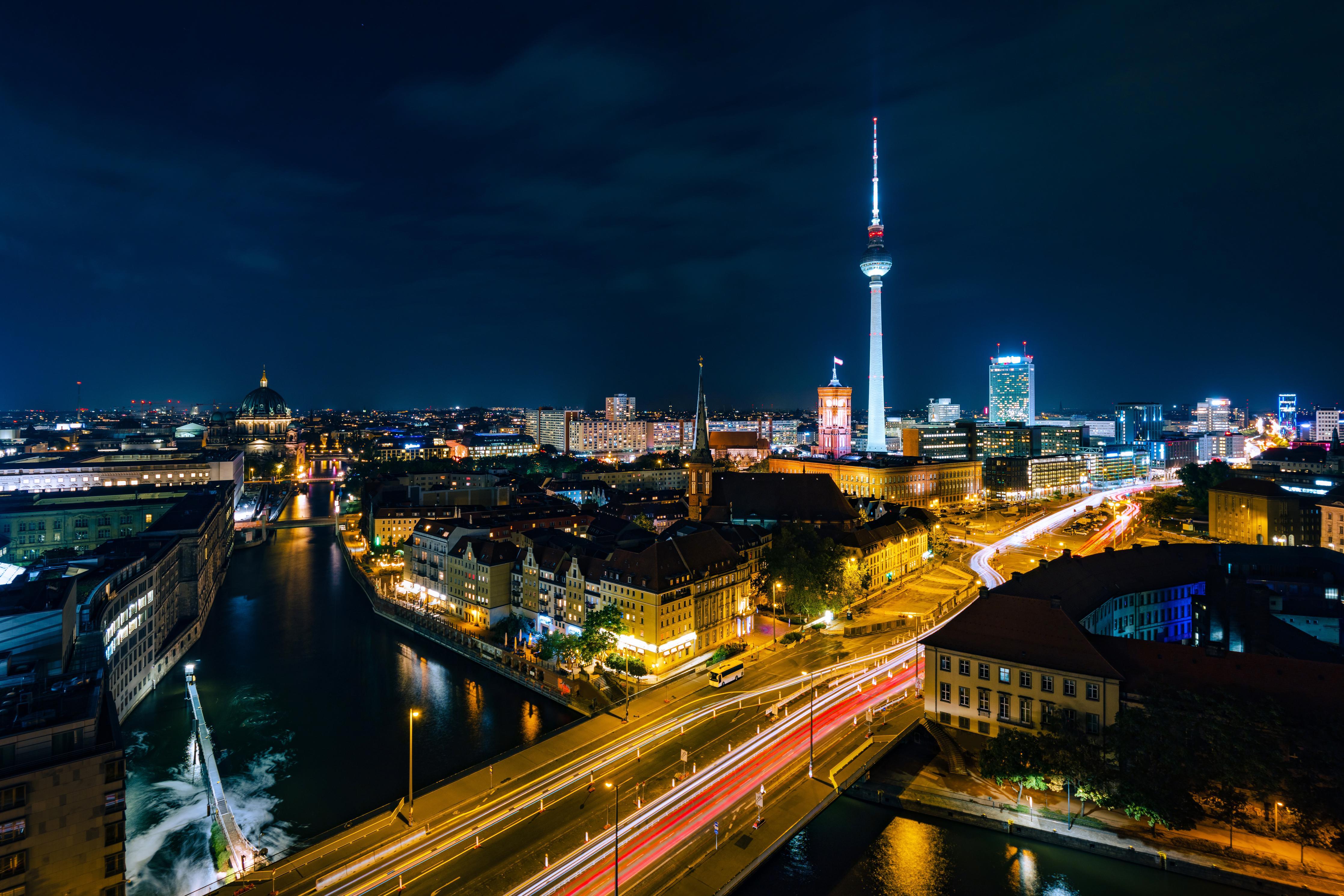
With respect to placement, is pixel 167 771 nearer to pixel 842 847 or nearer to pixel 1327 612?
pixel 842 847

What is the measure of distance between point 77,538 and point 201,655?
79.0ft

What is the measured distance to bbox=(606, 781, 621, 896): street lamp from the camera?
16578 mm

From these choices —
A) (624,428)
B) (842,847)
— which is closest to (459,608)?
(842,847)

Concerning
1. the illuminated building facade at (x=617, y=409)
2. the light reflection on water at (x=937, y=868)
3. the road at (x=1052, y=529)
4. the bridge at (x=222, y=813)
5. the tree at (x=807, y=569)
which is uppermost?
the illuminated building facade at (x=617, y=409)

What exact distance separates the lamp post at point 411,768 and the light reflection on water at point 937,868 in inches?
386

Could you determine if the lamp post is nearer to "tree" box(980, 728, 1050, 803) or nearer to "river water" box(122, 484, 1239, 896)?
"river water" box(122, 484, 1239, 896)

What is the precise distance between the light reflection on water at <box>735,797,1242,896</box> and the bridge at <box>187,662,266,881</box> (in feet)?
46.4

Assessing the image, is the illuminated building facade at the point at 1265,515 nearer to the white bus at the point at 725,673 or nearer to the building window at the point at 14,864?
the white bus at the point at 725,673

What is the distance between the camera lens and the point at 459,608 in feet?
141

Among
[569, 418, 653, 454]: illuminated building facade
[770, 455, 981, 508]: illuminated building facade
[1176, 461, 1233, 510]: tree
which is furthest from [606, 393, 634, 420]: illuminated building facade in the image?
[1176, 461, 1233, 510]: tree

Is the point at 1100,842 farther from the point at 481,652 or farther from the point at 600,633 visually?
the point at 481,652

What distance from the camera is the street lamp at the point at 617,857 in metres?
16.6

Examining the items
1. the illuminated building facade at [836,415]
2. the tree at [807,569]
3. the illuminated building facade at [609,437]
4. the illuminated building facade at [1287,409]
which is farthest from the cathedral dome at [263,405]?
the illuminated building facade at [1287,409]

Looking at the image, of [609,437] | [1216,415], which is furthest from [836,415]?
[1216,415]
